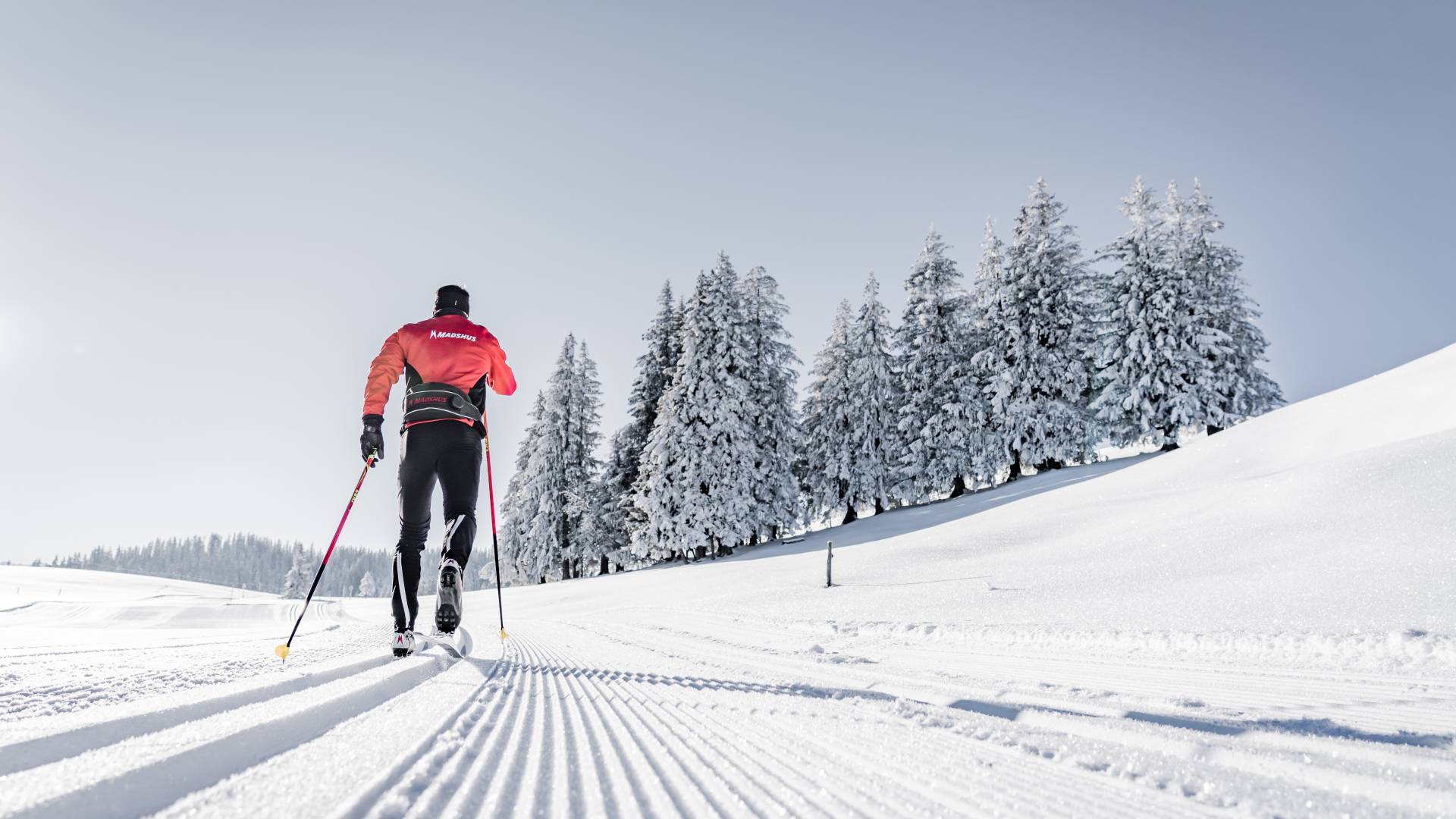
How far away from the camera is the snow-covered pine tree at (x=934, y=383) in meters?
28.5

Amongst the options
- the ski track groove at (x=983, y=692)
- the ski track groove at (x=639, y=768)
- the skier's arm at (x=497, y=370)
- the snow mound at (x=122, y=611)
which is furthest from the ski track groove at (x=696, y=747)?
the snow mound at (x=122, y=611)

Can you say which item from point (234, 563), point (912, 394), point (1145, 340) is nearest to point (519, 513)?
point (912, 394)

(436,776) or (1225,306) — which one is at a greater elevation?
(1225,306)

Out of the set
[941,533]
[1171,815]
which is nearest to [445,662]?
[1171,815]

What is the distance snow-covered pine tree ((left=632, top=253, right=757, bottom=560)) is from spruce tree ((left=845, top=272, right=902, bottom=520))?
5.72 m

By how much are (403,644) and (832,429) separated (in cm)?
2792

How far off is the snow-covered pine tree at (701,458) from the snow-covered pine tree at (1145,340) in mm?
15651

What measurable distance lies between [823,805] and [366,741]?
0.93m

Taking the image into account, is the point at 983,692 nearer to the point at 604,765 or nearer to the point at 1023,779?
the point at 1023,779

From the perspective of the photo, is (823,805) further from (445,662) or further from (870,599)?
(870,599)

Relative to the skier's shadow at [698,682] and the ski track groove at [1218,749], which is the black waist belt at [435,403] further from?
the ski track groove at [1218,749]

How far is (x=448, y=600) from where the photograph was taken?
3.55 m

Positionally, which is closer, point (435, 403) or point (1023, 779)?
point (1023, 779)

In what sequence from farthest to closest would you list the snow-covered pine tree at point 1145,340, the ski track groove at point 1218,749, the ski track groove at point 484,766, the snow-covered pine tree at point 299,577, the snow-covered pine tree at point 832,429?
the snow-covered pine tree at point 299,577
the snow-covered pine tree at point 832,429
the snow-covered pine tree at point 1145,340
the ski track groove at point 1218,749
the ski track groove at point 484,766
